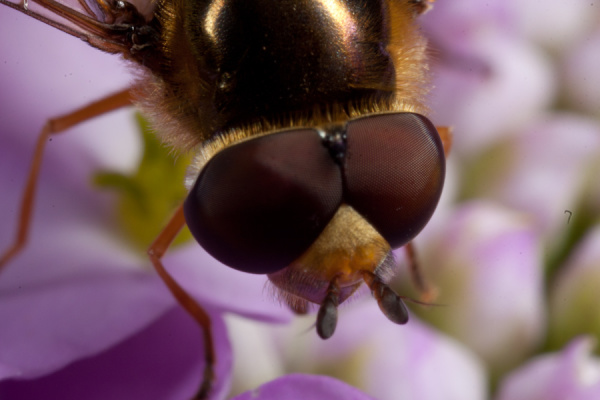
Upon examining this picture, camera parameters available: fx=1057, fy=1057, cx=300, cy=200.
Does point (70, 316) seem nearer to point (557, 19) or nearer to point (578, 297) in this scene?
point (578, 297)

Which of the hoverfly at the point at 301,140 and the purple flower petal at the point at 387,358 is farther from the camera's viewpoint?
the purple flower petal at the point at 387,358

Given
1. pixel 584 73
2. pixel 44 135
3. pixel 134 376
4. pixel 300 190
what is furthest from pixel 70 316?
pixel 584 73

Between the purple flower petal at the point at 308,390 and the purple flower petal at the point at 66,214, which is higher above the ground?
the purple flower petal at the point at 308,390

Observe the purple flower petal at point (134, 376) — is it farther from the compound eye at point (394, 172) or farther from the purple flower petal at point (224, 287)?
the compound eye at point (394, 172)

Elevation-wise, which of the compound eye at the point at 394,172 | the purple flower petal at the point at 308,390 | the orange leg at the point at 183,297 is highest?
the compound eye at the point at 394,172

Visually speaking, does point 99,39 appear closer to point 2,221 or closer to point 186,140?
point 186,140

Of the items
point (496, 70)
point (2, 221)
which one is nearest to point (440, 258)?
point (496, 70)

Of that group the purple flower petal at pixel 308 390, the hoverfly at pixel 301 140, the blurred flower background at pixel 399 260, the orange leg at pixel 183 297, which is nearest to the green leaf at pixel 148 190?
the blurred flower background at pixel 399 260
